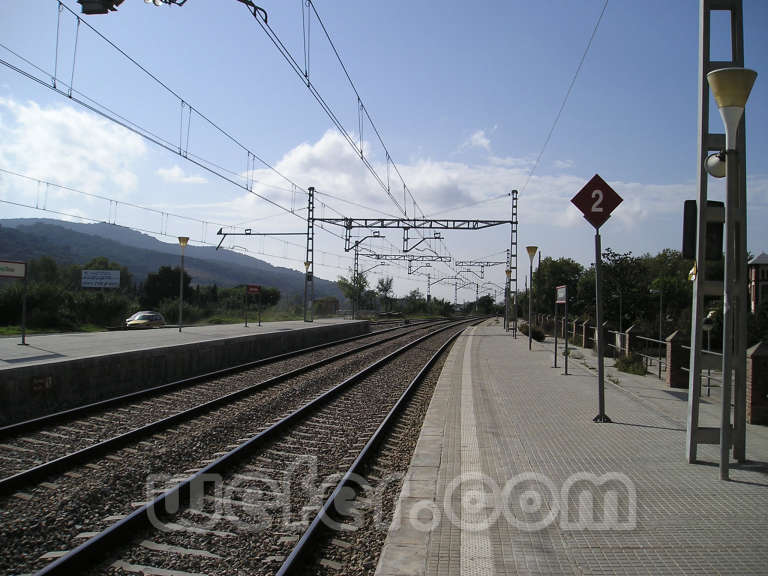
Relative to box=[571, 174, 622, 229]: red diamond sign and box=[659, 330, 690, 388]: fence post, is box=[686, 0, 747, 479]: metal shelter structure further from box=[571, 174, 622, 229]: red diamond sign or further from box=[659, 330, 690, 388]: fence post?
box=[659, 330, 690, 388]: fence post

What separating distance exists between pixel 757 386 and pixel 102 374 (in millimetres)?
11890

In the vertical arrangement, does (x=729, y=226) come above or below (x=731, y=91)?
below

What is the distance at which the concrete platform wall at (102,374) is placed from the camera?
10.5 metres

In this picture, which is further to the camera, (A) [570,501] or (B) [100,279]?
(B) [100,279]

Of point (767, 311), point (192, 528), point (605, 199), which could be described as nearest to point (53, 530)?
point (192, 528)

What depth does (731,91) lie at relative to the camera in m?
5.97

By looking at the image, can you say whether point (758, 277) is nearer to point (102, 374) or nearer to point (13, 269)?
point (102, 374)

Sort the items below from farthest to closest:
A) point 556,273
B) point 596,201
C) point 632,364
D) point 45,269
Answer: point 556,273, point 45,269, point 632,364, point 596,201

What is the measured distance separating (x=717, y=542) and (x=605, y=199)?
560 cm

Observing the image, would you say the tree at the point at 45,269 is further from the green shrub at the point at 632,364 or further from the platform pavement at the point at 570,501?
the platform pavement at the point at 570,501

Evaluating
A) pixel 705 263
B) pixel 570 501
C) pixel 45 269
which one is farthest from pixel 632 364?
pixel 45 269

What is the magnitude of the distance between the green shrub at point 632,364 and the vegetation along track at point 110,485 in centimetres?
A: 997

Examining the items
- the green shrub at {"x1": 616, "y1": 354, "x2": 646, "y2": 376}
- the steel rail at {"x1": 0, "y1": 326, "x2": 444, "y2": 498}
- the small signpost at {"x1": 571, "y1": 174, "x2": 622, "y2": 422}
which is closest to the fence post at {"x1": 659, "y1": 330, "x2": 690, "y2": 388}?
the green shrub at {"x1": 616, "y1": 354, "x2": 646, "y2": 376}

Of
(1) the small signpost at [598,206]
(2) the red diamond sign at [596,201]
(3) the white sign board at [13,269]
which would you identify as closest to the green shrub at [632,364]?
A: (1) the small signpost at [598,206]
